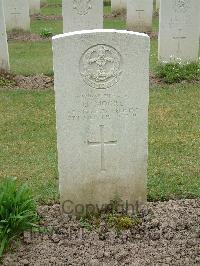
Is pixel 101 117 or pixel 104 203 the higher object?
pixel 101 117

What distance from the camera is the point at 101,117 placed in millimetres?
4305

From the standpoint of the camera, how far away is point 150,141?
6.59 metres

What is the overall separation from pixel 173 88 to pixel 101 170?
485cm

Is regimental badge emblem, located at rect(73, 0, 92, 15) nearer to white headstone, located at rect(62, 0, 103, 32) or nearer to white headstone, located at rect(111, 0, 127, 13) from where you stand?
white headstone, located at rect(62, 0, 103, 32)

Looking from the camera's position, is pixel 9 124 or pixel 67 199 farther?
pixel 9 124

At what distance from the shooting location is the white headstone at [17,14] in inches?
573

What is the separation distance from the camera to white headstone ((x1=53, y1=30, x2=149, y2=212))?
4.11 m

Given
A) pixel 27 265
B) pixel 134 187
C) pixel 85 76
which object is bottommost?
pixel 27 265

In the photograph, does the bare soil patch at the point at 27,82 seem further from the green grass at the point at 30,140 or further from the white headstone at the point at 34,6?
the white headstone at the point at 34,6

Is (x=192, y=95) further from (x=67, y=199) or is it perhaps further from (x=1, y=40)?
(x=67, y=199)

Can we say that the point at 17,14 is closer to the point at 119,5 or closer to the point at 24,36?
the point at 24,36

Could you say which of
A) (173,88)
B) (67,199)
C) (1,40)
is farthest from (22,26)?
(67,199)

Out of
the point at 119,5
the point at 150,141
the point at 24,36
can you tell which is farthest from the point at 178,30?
the point at 119,5

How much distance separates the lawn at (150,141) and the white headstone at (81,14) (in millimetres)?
1503
